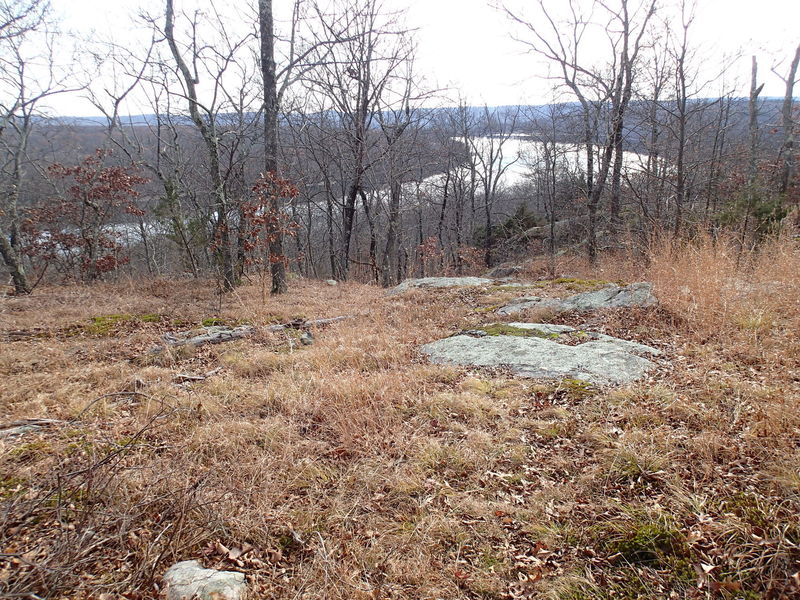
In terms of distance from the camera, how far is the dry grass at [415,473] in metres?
1.81

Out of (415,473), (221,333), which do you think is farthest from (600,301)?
(221,333)

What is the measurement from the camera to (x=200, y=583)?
5.77 feet

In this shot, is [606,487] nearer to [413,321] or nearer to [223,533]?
[223,533]

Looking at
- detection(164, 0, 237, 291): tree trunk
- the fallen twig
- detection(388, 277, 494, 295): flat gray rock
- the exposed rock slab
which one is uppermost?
detection(164, 0, 237, 291): tree trunk

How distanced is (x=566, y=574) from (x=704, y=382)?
7.48 ft

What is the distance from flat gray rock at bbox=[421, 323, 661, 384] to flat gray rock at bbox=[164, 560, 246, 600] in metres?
2.92

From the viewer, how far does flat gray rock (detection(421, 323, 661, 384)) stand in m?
3.75

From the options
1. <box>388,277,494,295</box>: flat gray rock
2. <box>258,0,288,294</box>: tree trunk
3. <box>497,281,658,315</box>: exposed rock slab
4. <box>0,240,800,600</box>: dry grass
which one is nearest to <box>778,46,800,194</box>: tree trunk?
<box>388,277,494,295</box>: flat gray rock

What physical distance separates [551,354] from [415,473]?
7.53 ft

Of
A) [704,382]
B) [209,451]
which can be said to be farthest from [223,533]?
[704,382]

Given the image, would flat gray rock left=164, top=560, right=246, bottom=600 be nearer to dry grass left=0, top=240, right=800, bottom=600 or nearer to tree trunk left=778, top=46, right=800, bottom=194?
dry grass left=0, top=240, right=800, bottom=600

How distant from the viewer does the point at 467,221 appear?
3020 centimetres

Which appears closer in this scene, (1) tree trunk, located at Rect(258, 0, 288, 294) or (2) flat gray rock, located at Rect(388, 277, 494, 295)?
(1) tree trunk, located at Rect(258, 0, 288, 294)

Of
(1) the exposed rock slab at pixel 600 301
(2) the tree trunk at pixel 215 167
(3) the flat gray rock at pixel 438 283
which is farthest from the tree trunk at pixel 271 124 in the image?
(1) the exposed rock slab at pixel 600 301
